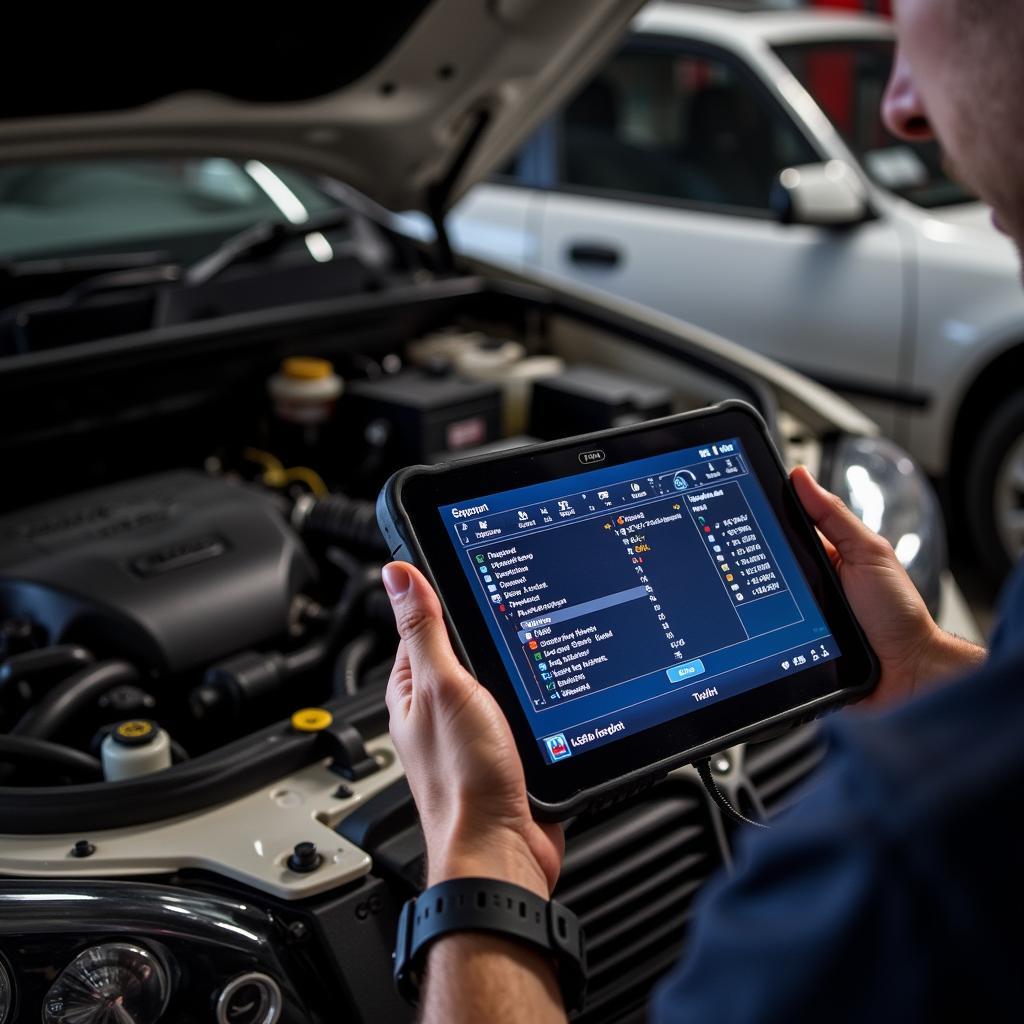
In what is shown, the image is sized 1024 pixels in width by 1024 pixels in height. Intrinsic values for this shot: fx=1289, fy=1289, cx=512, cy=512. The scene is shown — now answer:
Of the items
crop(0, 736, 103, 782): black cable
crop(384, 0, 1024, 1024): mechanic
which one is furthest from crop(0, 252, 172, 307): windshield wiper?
crop(384, 0, 1024, 1024): mechanic

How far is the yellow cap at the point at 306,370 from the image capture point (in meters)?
1.98

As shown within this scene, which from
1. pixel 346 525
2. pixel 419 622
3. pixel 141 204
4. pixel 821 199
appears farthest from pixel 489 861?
pixel 821 199

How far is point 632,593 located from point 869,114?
2.66 m

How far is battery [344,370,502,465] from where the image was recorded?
193 cm

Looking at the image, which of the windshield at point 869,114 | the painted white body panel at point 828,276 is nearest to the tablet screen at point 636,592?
the painted white body panel at point 828,276

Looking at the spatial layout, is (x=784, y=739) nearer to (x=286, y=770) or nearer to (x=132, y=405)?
(x=286, y=770)

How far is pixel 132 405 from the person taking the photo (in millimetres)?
1849

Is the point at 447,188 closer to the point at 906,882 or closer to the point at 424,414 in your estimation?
the point at 424,414

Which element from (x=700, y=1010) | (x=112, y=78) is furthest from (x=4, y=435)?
(x=700, y=1010)

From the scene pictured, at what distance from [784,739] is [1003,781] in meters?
0.98

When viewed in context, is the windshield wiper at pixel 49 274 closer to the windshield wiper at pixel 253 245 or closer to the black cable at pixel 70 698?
the windshield wiper at pixel 253 245

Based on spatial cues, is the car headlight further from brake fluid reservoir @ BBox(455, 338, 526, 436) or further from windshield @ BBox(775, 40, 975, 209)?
windshield @ BBox(775, 40, 975, 209)

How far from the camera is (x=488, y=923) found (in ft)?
2.87

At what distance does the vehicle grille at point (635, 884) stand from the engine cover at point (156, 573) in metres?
0.47
